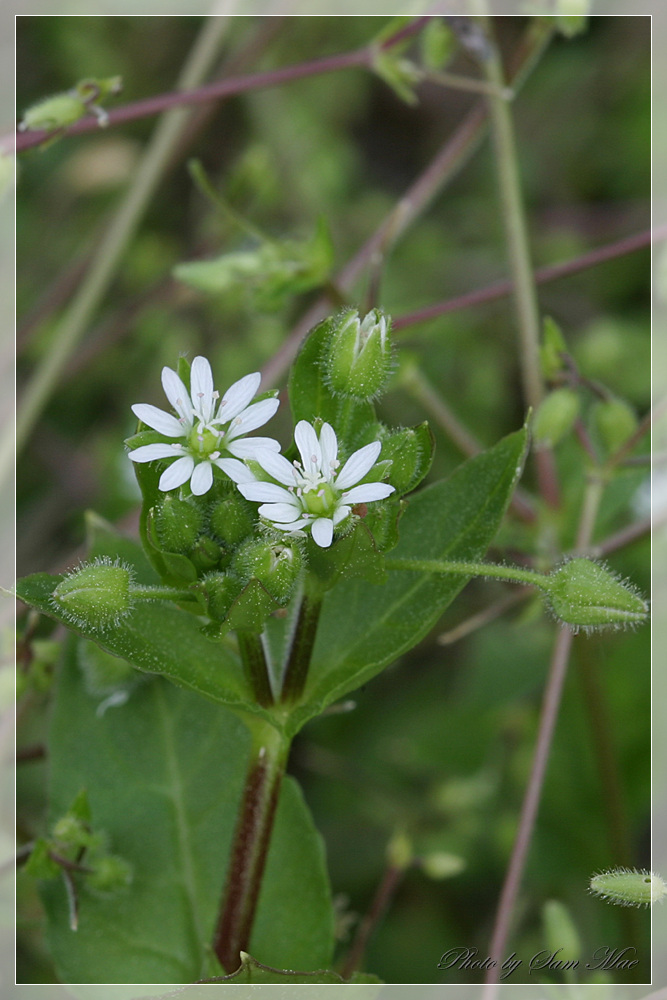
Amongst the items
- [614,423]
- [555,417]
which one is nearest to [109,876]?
[555,417]

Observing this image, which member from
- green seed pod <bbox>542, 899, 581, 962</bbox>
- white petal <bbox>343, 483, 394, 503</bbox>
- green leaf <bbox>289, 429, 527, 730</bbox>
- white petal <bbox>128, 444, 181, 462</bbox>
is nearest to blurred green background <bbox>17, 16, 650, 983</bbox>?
green seed pod <bbox>542, 899, 581, 962</bbox>

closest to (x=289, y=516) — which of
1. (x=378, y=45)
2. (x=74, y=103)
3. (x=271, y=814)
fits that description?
(x=271, y=814)

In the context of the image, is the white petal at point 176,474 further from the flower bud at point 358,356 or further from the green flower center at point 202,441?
the flower bud at point 358,356

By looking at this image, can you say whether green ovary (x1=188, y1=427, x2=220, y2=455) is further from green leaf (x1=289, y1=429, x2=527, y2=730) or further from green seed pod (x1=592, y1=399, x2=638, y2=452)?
green seed pod (x1=592, y1=399, x2=638, y2=452)

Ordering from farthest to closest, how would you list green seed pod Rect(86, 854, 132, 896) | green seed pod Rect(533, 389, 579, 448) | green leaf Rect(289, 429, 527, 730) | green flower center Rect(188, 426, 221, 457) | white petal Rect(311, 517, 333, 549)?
green seed pod Rect(533, 389, 579, 448)
green seed pod Rect(86, 854, 132, 896)
green leaf Rect(289, 429, 527, 730)
green flower center Rect(188, 426, 221, 457)
white petal Rect(311, 517, 333, 549)

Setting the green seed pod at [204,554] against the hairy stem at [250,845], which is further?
the hairy stem at [250,845]

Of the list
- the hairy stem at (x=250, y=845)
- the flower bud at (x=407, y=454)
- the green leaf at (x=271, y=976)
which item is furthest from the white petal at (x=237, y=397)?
the green leaf at (x=271, y=976)
